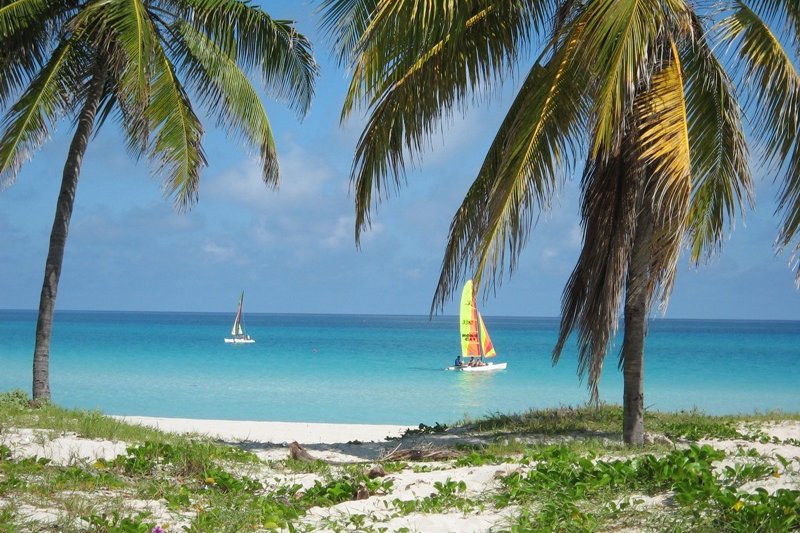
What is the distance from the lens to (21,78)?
492 inches

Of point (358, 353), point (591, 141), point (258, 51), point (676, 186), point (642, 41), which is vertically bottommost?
point (358, 353)

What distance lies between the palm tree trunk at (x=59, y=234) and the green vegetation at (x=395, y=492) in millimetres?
4946

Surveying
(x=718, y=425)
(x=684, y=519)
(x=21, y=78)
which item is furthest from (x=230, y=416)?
(x=684, y=519)

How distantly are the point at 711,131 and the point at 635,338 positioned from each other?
249cm

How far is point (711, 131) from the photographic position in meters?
9.02

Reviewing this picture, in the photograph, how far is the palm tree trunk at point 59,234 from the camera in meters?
12.1

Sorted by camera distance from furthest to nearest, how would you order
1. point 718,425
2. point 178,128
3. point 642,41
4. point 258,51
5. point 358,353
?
point 358,353
point 258,51
point 178,128
point 718,425
point 642,41

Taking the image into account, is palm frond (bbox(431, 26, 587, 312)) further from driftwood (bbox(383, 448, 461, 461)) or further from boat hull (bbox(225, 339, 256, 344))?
boat hull (bbox(225, 339, 256, 344))

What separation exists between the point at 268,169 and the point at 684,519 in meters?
10.8

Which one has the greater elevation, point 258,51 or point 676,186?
point 258,51

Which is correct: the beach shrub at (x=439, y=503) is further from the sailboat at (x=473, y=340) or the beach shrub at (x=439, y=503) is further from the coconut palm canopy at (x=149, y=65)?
the sailboat at (x=473, y=340)

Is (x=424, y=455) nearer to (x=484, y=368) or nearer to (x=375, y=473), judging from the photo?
(x=375, y=473)

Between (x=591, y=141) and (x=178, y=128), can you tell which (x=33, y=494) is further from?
(x=178, y=128)

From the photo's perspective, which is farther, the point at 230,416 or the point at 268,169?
the point at 230,416
